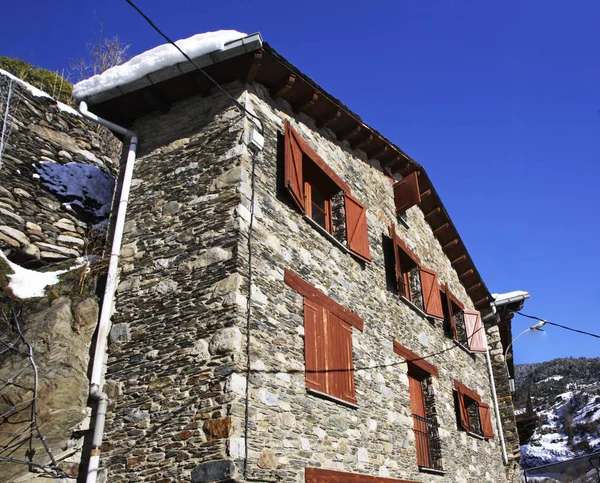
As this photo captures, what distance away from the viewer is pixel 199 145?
23.9 feet

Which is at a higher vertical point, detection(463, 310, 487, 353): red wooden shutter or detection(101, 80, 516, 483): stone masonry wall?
detection(463, 310, 487, 353): red wooden shutter

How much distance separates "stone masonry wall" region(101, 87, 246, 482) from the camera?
5.38 m

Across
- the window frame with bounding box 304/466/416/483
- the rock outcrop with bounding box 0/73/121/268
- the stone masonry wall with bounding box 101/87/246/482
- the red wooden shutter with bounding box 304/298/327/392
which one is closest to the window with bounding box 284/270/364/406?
the red wooden shutter with bounding box 304/298/327/392

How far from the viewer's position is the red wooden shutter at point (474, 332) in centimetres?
1289

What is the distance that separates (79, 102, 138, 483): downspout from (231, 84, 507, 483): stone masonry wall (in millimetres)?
1628

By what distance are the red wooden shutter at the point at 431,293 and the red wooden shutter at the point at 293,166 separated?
173 inches

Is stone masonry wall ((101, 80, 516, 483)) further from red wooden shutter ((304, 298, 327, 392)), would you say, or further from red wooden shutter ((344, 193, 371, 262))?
red wooden shutter ((344, 193, 371, 262))

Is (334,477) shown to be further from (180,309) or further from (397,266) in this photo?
(397,266)

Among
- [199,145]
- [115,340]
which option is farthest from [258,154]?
[115,340]

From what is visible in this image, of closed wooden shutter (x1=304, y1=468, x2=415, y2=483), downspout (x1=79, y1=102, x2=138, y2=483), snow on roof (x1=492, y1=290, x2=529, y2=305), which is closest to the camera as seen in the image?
downspout (x1=79, y1=102, x2=138, y2=483)

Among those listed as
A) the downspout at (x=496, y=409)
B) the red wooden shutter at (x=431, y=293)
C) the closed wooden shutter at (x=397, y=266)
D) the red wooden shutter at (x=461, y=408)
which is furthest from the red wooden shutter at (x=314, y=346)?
the downspout at (x=496, y=409)

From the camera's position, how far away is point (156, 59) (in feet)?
24.1

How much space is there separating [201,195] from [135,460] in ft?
10.1

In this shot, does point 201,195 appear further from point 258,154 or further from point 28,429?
point 28,429
